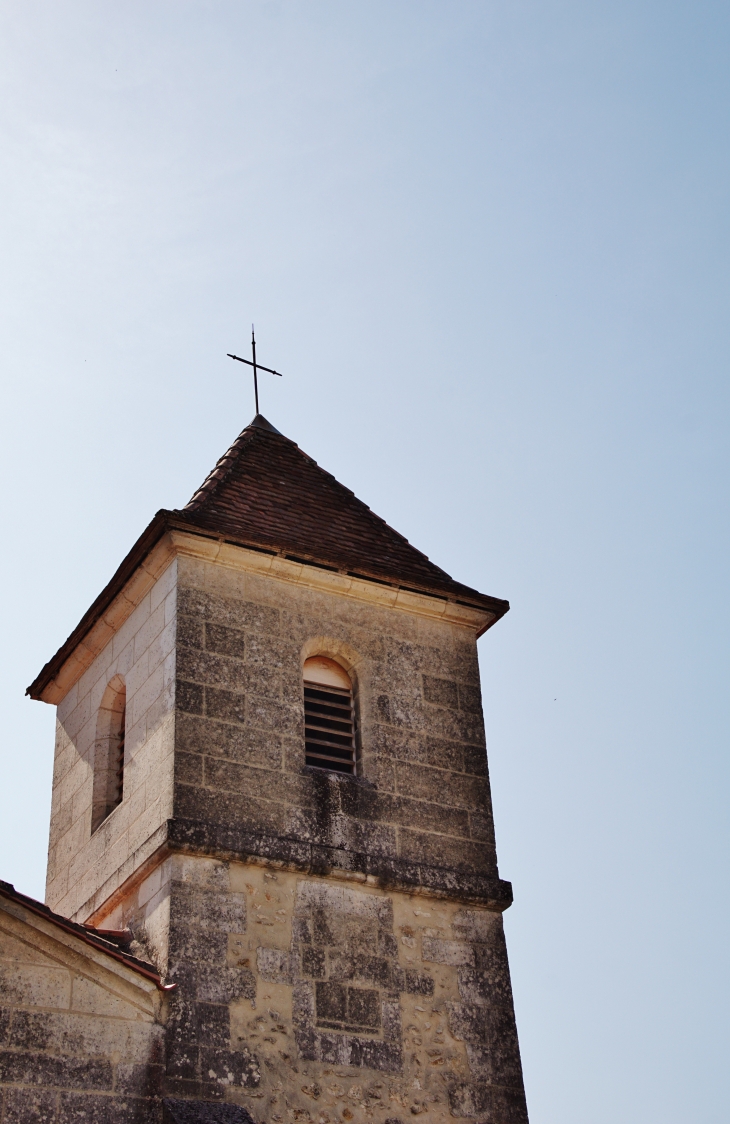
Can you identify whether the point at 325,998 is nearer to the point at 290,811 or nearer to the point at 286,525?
the point at 290,811

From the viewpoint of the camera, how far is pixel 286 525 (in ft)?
40.6

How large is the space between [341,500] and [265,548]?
6.35 feet

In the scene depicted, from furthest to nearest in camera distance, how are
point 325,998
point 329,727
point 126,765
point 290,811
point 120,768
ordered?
point 120,768 → point 329,727 → point 126,765 → point 290,811 → point 325,998

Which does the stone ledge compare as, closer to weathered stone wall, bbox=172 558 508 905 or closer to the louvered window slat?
weathered stone wall, bbox=172 558 508 905

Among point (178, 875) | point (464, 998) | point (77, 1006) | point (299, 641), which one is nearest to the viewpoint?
point (77, 1006)

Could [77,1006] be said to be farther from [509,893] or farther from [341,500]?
[341,500]

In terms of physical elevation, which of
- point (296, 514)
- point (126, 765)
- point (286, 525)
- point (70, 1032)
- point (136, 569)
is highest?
point (296, 514)

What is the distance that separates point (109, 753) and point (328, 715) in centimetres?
183

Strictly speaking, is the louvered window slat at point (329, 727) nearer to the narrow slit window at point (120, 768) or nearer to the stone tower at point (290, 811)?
the stone tower at point (290, 811)

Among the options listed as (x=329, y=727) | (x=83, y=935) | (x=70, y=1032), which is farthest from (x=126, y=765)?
(x=70, y=1032)

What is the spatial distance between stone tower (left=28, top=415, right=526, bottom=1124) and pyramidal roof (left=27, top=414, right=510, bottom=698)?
3 centimetres

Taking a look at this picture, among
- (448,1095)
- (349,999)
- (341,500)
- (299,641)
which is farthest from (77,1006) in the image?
(341,500)

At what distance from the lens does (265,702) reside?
36.3 feet

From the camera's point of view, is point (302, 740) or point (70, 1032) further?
point (302, 740)
